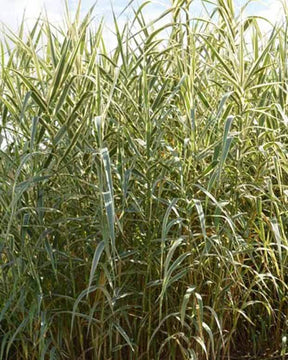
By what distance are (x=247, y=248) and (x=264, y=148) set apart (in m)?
0.33

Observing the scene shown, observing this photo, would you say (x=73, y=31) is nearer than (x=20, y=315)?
Yes

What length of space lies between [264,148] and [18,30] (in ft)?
3.39

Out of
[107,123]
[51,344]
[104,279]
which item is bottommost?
[51,344]

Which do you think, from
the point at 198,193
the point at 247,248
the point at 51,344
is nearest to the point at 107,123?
the point at 198,193

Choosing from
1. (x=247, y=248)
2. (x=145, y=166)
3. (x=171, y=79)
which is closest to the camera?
(x=145, y=166)

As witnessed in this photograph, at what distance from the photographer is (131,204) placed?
2201 mm

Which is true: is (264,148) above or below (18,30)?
below

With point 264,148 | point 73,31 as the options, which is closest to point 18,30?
point 73,31

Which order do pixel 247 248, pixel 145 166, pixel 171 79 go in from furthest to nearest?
pixel 171 79
pixel 247 248
pixel 145 166

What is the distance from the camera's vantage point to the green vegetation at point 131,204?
213 centimetres

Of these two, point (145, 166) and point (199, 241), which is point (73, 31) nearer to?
point (145, 166)

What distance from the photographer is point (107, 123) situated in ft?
7.25

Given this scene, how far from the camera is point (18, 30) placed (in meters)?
2.65

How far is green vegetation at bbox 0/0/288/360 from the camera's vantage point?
2127 mm
